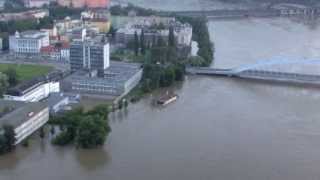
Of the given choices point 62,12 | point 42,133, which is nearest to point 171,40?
point 62,12

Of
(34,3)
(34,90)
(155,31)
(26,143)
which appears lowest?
(26,143)

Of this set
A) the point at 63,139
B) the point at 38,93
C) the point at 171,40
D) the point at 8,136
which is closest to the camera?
the point at 8,136

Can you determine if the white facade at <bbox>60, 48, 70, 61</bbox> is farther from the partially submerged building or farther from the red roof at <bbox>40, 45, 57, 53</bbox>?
the partially submerged building

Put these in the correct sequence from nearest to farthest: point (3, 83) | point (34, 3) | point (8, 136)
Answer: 1. point (8, 136)
2. point (3, 83)
3. point (34, 3)

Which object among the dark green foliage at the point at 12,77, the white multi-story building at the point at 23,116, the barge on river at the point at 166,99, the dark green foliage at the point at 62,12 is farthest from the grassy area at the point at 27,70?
the dark green foliage at the point at 62,12

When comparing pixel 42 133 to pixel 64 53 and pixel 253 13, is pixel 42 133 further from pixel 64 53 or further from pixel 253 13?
pixel 253 13

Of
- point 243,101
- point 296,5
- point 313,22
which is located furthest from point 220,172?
point 296,5

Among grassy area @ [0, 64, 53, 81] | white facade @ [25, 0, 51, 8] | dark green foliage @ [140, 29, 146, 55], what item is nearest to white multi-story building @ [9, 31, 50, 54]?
grassy area @ [0, 64, 53, 81]

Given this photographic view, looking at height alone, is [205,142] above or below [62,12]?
below
